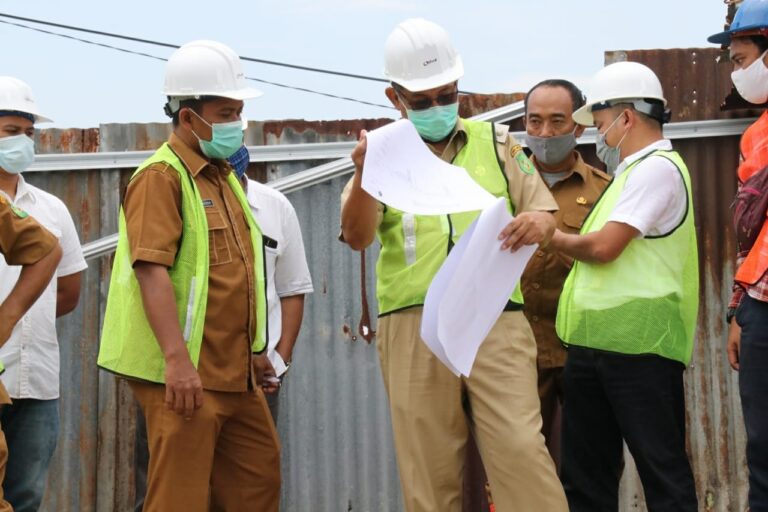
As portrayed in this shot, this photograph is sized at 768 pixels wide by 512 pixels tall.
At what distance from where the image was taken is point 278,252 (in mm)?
6164

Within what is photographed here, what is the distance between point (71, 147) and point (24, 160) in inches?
40.1

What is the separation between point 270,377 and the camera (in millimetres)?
5453

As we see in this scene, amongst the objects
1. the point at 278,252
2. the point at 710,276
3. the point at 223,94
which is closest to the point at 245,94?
the point at 223,94

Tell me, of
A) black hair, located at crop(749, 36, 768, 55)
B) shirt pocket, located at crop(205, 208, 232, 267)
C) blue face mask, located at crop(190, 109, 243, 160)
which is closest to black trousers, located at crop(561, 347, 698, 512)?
black hair, located at crop(749, 36, 768, 55)

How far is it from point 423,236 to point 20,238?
5.03 ft

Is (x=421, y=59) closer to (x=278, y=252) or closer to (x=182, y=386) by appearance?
(x=182, y=386)

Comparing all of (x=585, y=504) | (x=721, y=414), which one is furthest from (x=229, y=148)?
(x=721, y=414)

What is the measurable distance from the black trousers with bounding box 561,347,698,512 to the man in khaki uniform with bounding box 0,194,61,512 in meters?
2.14

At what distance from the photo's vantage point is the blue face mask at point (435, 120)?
4.77 metres

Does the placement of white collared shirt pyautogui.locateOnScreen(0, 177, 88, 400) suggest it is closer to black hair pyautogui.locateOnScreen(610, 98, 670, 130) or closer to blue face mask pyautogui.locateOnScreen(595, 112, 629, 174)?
blue face mask pyautogui.locateOnScreen(595, 112, 629, 174)

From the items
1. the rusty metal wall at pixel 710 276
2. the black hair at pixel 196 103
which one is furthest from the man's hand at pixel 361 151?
the rusty metal wall at pixel 710 276

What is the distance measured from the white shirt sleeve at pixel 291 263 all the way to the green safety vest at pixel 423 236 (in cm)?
134

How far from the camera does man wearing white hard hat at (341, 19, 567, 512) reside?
4605 mm

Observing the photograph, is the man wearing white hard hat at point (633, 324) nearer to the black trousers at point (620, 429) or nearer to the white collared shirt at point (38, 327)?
the black trousers at point (620, 429)
